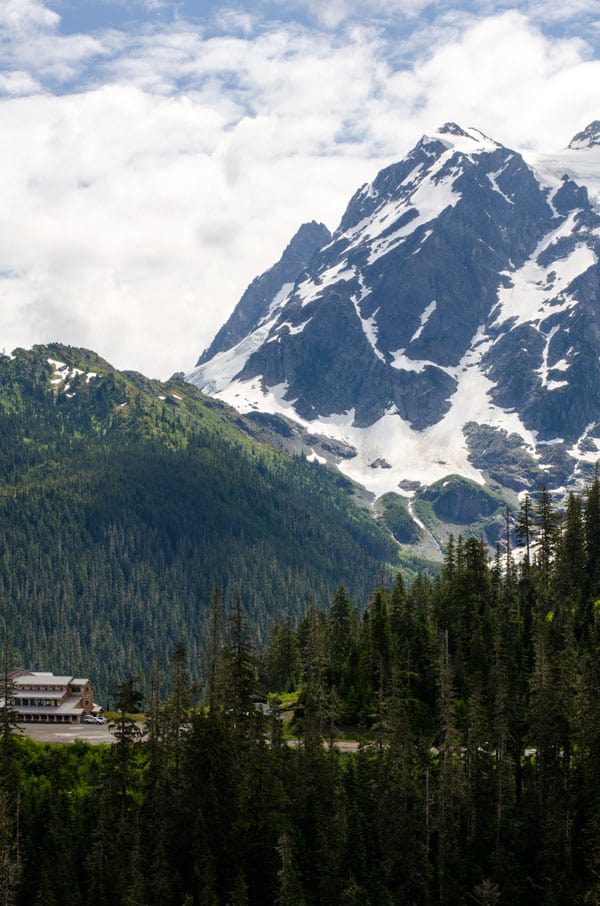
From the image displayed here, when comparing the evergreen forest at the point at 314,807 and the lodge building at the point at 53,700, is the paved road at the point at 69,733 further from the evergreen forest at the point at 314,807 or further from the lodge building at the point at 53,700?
the evergreen forest at the point at 314,807

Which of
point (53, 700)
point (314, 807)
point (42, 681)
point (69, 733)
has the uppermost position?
point (42, 681)

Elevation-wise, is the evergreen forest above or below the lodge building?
below

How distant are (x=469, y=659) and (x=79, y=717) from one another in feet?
162

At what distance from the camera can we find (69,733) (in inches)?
4353

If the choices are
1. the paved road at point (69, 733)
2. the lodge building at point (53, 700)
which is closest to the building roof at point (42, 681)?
the lodge building at point (53, 700)

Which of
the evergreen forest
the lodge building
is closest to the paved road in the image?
the lodge building

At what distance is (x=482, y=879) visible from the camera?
72812mm

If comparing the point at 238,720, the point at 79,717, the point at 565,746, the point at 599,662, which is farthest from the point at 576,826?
the point at 79,717

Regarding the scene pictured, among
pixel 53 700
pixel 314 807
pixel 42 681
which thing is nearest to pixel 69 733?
pixel 53 700

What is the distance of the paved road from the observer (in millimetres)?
105562

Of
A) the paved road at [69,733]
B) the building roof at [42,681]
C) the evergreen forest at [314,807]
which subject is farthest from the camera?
the building roof at [42,681]

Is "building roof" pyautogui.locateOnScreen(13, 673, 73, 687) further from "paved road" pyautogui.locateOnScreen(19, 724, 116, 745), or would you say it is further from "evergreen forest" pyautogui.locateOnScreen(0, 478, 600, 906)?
"evergreen forest" pyautogui.locateOnScreen(0, 478, 600, 906)

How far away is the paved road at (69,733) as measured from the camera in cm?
10556

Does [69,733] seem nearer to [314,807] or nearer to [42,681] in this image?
[42,681]
